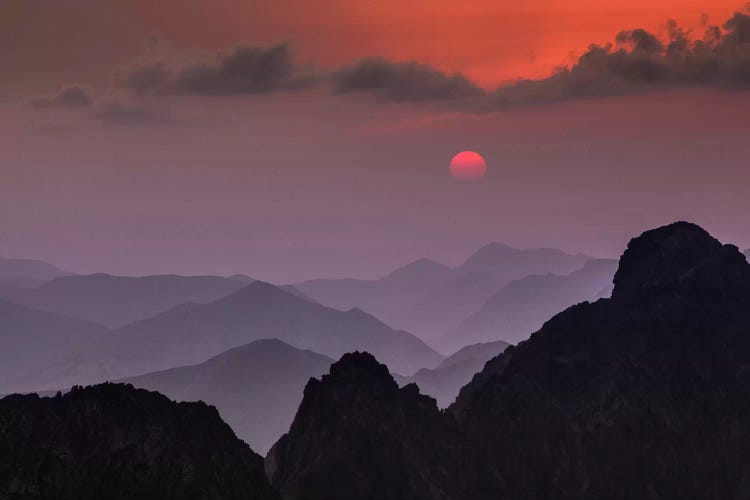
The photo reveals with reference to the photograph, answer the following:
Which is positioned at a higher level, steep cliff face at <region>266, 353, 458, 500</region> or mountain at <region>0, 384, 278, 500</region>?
mountain at <region>0, 384, 278, 500</region>

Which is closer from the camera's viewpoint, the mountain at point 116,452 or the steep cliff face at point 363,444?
the mountain at point 116,452

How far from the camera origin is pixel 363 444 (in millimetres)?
183875

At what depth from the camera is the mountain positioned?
137 m

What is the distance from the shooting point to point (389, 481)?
181500 millimetres

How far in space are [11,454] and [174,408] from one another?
75.4ft

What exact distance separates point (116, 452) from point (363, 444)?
52521mm

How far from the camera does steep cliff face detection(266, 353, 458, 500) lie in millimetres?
178750

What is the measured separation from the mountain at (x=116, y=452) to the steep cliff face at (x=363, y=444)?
28.1 m

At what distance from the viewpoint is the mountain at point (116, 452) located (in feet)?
450

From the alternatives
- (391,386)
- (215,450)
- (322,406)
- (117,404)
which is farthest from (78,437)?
(391,386)

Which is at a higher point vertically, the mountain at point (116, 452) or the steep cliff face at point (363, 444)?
the mountain at point (116, 452)

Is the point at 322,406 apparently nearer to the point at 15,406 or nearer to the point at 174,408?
the point at 174,408

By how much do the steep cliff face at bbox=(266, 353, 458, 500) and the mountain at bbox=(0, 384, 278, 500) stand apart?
28105 millimetres

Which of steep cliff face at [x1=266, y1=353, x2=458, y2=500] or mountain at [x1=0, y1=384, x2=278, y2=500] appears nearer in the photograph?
mountain at [x1=0, y1=384, x2=278, y2=500]
